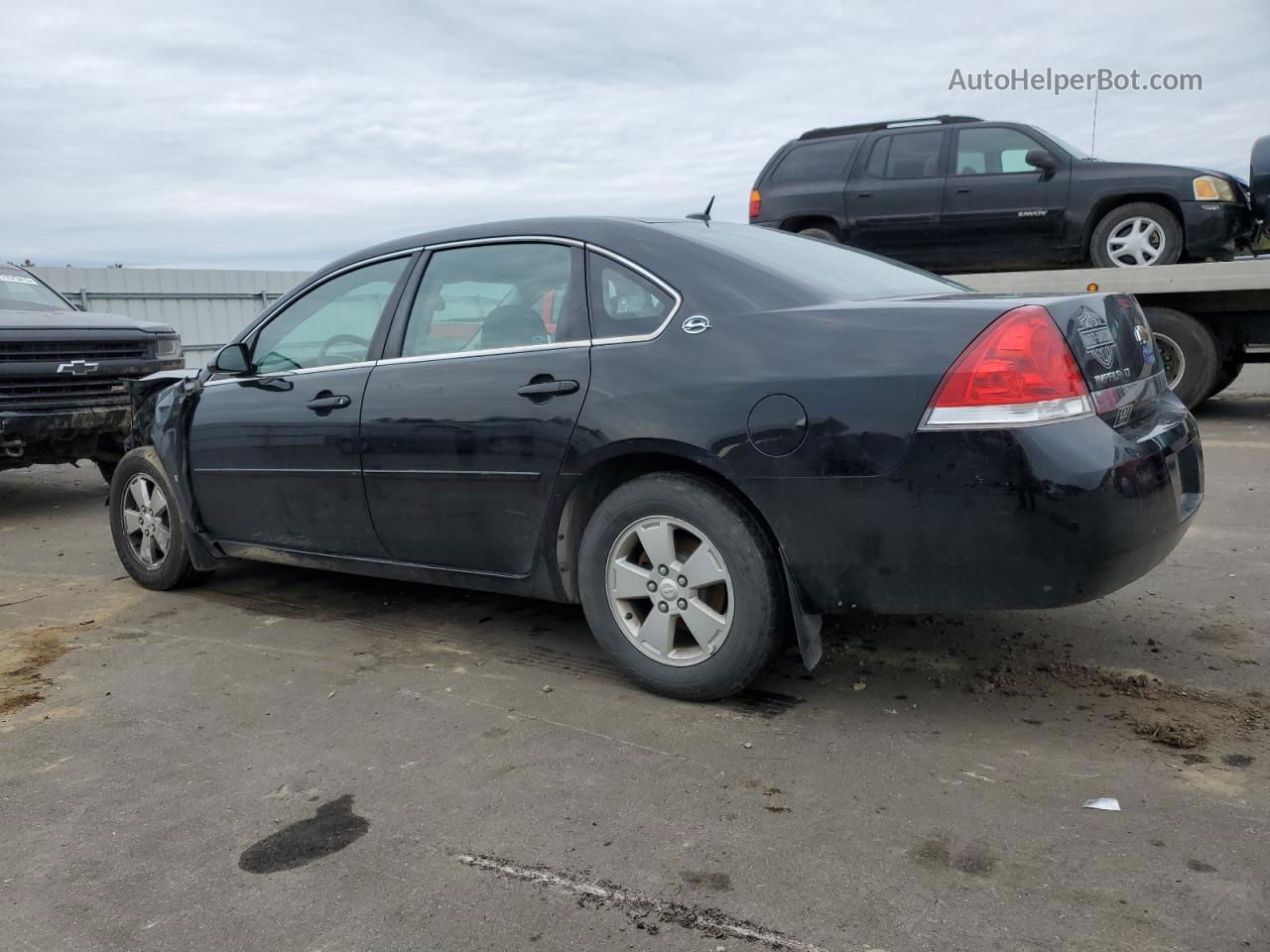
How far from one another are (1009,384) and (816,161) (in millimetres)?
8619

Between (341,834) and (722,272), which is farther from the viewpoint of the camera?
(722,272)

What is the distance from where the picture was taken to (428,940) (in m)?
2.31

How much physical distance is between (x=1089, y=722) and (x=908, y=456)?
1.03m

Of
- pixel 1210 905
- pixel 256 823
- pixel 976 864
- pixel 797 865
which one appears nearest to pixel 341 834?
pixel 256 823

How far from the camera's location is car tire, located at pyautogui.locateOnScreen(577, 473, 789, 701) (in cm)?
332

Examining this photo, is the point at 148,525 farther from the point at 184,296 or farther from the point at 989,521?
the point at 184,296

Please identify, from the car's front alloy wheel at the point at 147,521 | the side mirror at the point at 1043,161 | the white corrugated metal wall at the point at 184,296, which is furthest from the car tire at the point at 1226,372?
the white corrugated metal wall at the point at 184,296

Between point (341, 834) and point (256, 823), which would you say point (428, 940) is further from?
point (256, 823)

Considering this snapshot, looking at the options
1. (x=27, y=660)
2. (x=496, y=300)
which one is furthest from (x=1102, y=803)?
(x=27, y=660)

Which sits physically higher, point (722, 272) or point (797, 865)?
point (722, 272)

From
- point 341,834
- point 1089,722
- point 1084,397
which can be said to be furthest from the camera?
point 1089,722

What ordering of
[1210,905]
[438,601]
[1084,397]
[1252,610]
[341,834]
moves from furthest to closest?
[438,601] < [1252,610] < [1084,397] < [341,834] < [1210,905]

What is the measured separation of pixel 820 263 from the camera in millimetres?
3850

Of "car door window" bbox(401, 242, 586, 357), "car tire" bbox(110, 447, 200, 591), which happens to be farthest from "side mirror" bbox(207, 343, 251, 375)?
"car door window" bbox(401, 242, 586, 357)
